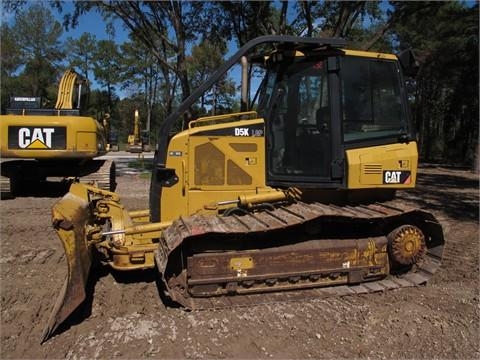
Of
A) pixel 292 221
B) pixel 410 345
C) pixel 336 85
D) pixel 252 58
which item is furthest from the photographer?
pixel 252 58

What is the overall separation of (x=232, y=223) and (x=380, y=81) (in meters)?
2.35

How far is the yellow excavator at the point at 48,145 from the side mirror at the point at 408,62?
6.57 meters

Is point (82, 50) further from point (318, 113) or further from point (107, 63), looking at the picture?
point (318, 113)

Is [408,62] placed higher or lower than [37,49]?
lower

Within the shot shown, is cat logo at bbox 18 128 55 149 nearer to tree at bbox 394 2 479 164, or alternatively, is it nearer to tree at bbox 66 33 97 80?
tree at bbox 394 2 479 164

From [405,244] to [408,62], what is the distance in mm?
2064

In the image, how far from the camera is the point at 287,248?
471 cm

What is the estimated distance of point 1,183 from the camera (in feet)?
40.8

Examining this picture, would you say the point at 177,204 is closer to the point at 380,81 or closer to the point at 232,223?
the point at 232,223

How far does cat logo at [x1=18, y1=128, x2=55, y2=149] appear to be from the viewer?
9797 millimetres

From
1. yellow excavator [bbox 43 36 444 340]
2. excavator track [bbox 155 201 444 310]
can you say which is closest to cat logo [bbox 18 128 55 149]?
yellow excavator [bbox 43 36 444 340]

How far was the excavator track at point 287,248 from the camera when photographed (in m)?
4.38

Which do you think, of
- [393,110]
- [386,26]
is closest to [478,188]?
[386,26]

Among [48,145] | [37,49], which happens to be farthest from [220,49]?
[37,49]
